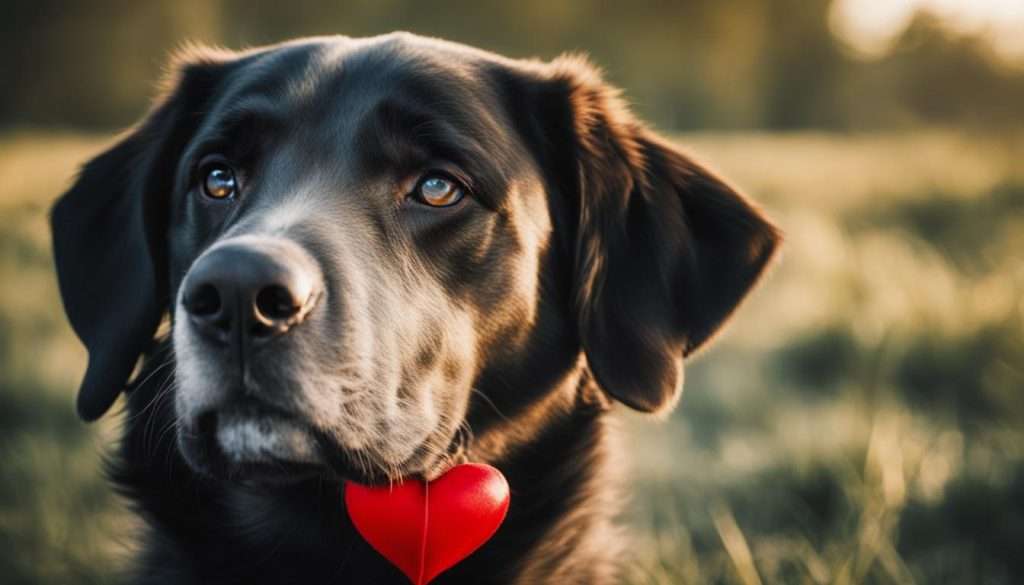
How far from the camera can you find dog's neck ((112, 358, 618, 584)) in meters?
2.50

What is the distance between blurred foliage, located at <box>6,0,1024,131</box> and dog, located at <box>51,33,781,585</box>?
5.28 metres

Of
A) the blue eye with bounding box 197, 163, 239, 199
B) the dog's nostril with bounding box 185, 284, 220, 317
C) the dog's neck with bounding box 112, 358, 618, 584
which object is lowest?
the dog's neck with bounding box 112, 358, 618, 584

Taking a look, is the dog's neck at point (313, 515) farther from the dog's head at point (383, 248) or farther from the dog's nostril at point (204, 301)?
the dog's nostril at point (204, 301)

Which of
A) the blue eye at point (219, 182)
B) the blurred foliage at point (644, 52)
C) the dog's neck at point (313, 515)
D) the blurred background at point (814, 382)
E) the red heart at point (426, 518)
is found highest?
the blue eye at point (219, 182)

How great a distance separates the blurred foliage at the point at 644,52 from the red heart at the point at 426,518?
604 cm

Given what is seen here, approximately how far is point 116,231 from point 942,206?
831 centimetres

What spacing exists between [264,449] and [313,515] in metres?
0.61

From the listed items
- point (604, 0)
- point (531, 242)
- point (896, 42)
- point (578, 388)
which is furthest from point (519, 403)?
point (604, 0)

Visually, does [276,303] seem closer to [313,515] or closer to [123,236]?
[313,515]

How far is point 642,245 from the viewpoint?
2727 millimetres

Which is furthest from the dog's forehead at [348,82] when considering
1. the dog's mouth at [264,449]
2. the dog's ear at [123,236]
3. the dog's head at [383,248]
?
the dog's mouth at [264,449]

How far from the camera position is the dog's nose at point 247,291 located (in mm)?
1777

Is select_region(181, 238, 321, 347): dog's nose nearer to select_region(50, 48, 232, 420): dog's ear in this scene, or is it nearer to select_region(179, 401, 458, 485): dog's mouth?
select_region(179, 401, 458, 485): dog's mouth

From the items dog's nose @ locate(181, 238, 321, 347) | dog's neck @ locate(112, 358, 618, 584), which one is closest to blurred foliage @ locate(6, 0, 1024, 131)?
dog's neck @ locate(112, 358, 618, 584)
